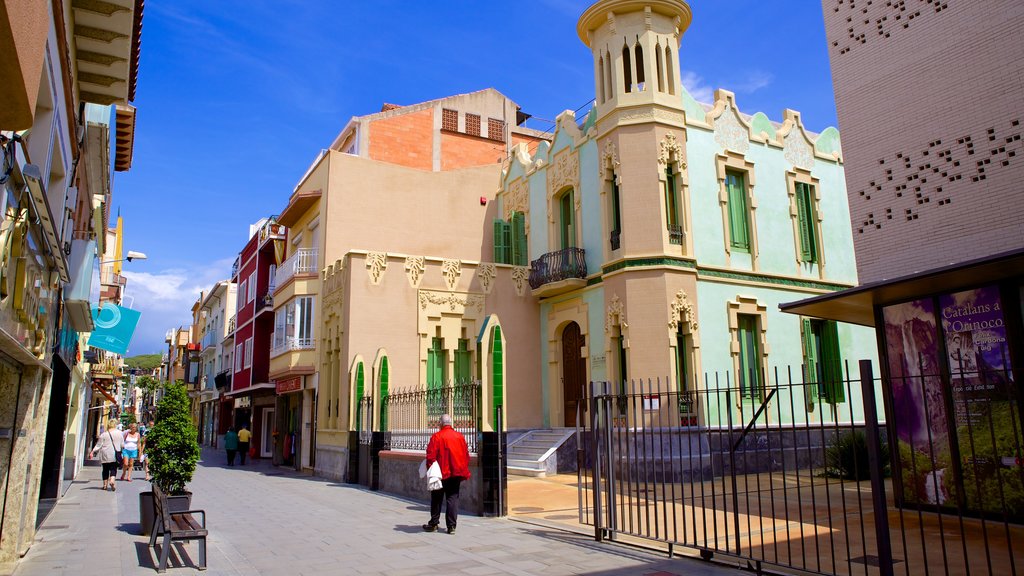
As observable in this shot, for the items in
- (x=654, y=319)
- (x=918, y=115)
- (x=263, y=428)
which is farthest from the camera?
(x=263, y=428)

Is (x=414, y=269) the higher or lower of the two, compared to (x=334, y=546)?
higher

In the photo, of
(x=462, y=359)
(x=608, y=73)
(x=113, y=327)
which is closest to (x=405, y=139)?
(x=462, y=359)

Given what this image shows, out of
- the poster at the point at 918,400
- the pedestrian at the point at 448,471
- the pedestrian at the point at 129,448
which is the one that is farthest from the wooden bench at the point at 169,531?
the pedestrian at the point at 129,448

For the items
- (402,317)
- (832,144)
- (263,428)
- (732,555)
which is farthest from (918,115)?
(263,428)

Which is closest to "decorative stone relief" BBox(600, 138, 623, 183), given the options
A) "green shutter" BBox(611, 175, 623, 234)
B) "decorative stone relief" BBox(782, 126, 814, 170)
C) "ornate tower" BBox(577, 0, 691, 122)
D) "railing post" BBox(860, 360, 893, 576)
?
"green shutter" BBox(611, 175, 623, 234)

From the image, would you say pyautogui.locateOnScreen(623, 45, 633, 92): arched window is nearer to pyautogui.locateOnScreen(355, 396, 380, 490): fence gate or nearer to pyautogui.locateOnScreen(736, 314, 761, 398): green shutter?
pyautogui.locateOnScreen(736, 314, 761, 398): green shutter

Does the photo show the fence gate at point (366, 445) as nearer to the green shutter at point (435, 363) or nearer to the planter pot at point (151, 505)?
the green shutter at point (435, 363)

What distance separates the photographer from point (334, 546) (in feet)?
29.7

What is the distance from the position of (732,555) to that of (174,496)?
296 inches

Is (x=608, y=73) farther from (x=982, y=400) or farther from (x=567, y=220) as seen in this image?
(x=982, y=400)

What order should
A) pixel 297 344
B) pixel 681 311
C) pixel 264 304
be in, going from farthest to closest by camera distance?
pixel 264 304, pixel 297 344, pixel 681 311

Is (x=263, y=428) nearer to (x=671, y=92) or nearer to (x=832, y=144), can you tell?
(x=671, y=92)

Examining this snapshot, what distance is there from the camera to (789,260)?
2089cm

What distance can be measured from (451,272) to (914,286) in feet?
46.9
